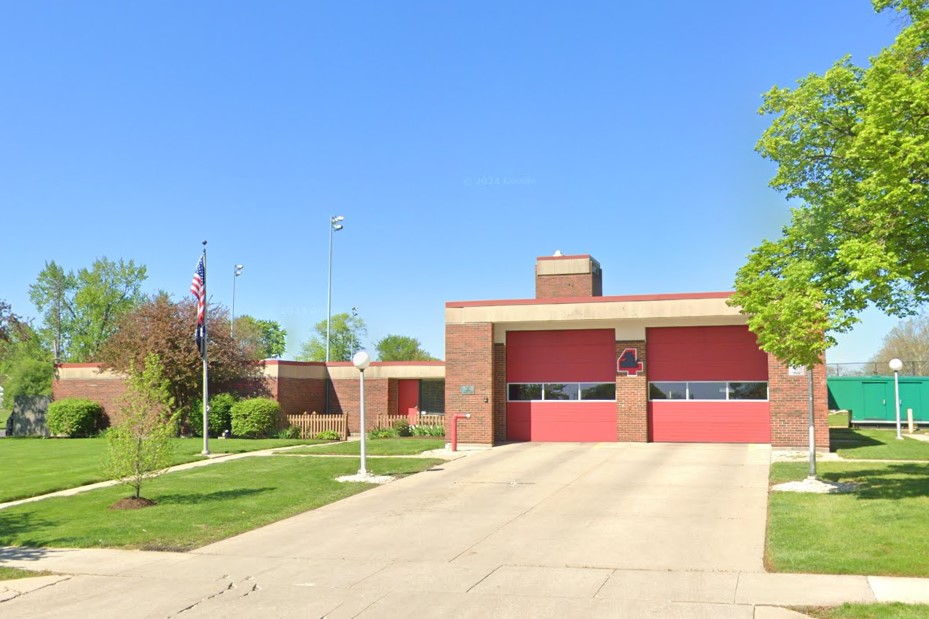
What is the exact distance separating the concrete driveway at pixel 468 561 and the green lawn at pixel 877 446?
6.23 metres

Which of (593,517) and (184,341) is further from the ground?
(184,341)

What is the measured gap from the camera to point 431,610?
812 cm

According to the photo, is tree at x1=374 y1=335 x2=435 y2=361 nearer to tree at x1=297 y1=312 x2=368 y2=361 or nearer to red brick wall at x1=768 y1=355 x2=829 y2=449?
tree at x1=297 y1=312 x2=368 y2=361

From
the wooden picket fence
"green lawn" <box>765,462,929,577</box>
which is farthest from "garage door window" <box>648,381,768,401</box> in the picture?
the wooden picket fence

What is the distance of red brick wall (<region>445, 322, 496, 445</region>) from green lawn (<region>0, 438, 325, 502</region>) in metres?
7.68

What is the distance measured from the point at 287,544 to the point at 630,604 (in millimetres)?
5854

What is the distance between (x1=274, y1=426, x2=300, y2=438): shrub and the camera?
33844mm

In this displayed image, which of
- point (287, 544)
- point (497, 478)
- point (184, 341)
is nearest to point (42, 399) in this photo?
point (184, 341)

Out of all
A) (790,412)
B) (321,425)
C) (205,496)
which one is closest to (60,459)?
(321,425)

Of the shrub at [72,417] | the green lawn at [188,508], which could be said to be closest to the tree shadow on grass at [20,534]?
the green lawn at [188,508]

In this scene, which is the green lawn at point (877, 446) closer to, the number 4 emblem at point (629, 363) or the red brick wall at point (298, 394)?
the number 4 emblem at point (629, 363)

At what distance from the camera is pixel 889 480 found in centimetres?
1620

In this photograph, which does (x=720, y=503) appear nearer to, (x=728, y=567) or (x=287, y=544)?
(x=728, y=567)

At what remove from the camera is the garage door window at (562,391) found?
86.0ft
